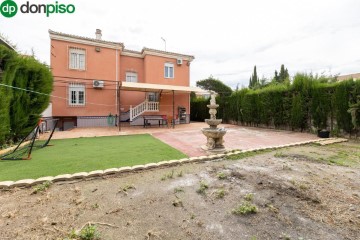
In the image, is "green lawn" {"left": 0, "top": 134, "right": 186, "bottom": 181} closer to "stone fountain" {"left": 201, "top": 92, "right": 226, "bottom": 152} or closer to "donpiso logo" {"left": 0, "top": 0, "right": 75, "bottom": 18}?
"stone fountain" {"left": 201, "top": 92, "right": 226, "bottom": 152}

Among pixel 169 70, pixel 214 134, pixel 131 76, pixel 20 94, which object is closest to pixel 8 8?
pixel 20 94

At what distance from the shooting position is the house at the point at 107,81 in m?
13.6

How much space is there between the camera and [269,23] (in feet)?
30.8

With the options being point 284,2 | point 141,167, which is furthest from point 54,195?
point 284,2

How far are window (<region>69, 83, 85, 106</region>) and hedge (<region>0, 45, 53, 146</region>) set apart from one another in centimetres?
612

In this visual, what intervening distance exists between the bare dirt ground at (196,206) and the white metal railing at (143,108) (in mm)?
11024

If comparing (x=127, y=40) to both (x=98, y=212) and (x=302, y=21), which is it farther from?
(x=98, y=212)

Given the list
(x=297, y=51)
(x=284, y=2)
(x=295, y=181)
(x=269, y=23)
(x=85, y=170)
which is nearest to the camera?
(x=295, y=181)

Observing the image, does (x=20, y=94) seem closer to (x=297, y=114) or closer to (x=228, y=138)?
(x=228, y=138)

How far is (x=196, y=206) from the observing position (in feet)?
8.82

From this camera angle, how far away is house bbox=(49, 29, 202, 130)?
537 inches

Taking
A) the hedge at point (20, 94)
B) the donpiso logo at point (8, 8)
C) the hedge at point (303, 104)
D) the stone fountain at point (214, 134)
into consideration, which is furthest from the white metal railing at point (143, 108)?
the stone fountain at point (214, 134)

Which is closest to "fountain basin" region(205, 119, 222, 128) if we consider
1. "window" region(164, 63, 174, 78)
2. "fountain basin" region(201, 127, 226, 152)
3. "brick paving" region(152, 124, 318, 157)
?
"fountain basin" region(201, 127, 226, 152)

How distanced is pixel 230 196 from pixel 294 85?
11111 millimetres
